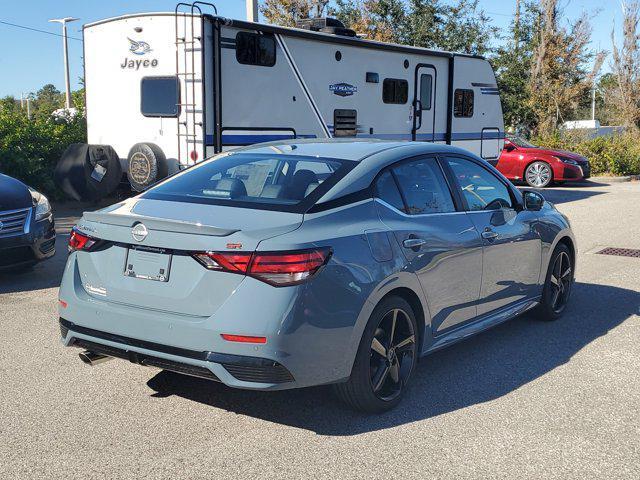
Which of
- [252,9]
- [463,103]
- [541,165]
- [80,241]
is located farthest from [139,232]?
[541,165]

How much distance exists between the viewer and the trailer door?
1467 centimetres

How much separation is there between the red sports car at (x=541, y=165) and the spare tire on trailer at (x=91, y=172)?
11573 mm

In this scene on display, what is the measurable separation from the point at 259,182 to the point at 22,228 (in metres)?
3.91

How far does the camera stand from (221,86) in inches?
414

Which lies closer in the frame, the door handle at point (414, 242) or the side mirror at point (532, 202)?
the door handle at point (414, 242)

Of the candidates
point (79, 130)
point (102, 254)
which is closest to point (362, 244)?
point (102, 254)

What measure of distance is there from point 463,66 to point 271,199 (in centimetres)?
1242

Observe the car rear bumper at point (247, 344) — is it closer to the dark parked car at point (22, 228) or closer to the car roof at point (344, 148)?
the car roof at point (344, 148)

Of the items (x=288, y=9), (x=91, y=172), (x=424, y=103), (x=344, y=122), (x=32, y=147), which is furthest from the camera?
(x=288, y=9)

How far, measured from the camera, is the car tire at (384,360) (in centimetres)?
428

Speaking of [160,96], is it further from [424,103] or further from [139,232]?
[139,232]

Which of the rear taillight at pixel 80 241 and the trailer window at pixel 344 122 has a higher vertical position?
the trailer window at pixel 344 122

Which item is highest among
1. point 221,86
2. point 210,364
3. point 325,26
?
point 325,26

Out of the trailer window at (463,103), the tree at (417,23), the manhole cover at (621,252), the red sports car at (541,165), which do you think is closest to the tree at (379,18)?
the tree at (417,23)
